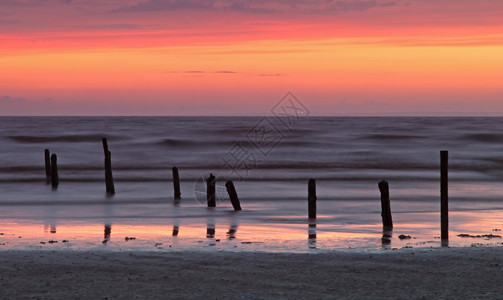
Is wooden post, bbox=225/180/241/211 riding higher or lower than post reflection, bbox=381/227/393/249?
higher

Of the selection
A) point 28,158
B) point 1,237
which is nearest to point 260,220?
point 1,237

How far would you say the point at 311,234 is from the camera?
15641 mm

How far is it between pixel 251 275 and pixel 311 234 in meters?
5.26

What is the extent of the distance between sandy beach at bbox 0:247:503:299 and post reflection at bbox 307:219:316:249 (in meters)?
1.32

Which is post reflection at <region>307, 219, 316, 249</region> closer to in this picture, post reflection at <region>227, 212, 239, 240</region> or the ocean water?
the ocean water

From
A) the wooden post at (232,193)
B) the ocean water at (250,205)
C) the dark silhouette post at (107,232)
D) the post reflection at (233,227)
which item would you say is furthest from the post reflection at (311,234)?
the dark silhouette post at (107,232)

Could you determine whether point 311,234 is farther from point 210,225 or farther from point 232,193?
point 232,193

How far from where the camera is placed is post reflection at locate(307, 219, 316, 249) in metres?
13.9

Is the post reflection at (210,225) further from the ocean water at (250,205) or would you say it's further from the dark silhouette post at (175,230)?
the dark silhouette post at (175,230)

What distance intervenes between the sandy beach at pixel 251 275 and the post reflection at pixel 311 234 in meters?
1.32

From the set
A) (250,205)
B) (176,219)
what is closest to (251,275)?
(176,219)

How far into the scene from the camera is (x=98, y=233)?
51.6 ft

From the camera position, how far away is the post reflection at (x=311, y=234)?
13924 millimetres

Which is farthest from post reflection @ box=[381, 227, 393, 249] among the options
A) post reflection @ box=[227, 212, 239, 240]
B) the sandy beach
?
post reflection @ box=[227, 212, 239, 240]
